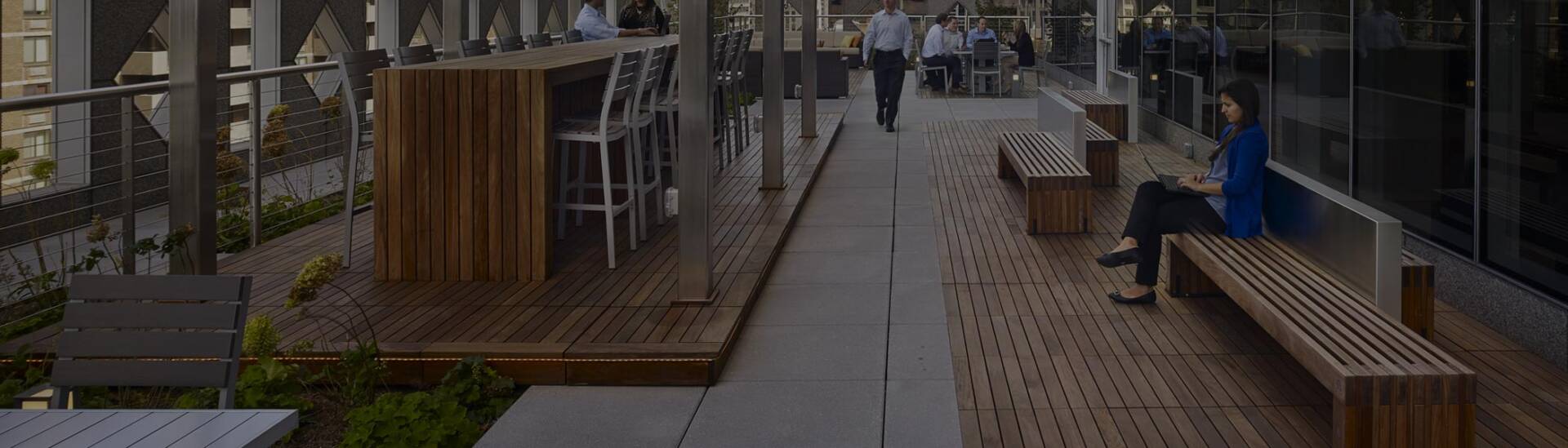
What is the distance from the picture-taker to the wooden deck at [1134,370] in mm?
3906

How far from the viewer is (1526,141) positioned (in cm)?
490

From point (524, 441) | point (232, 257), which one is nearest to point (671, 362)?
point (524, 441)

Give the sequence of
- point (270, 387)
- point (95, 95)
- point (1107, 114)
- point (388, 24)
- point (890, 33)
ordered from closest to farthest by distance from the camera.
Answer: point (270, 387) → point (95, 95) → point (1107, 114) → point (890, 33) → point (388, 24)

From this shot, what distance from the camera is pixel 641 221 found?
6.76 metres

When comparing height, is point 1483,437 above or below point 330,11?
below

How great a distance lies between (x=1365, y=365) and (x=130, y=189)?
4.20 metres

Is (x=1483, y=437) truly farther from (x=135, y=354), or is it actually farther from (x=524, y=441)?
(x=135, y=354)

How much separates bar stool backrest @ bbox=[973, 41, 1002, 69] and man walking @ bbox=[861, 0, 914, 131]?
5162 mm

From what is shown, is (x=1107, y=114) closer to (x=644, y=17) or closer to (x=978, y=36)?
(x=644, y=17)

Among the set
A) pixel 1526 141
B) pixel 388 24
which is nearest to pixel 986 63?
pixel 388 24

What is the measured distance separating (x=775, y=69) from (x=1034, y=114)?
739 cm

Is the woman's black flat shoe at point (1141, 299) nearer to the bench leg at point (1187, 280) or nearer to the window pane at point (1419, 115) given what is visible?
the bench leg at point (1187, 280)

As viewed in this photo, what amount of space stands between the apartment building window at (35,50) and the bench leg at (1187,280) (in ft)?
25.1

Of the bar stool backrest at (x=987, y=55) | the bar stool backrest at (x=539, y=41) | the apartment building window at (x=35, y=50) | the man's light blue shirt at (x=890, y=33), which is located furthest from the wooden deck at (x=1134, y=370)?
the bar stool backrest at (x=987, y=55)
